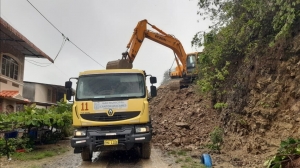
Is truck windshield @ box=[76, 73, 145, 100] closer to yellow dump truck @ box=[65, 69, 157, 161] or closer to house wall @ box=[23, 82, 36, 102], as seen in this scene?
yellow dump truck @ box=[65, 69, 157, 161]

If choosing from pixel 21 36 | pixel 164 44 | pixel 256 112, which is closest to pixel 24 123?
pixel 21 36

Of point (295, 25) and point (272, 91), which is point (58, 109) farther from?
point (295, 25)

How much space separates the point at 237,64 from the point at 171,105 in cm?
671

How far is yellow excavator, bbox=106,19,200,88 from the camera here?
14.6 m

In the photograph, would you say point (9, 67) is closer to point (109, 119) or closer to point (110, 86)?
point (110, 86)

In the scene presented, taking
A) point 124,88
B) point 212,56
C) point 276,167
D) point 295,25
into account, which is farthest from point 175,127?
point 276,167

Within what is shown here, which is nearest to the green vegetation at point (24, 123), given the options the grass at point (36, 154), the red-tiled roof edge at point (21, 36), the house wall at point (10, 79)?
the grass at point (36, 154)

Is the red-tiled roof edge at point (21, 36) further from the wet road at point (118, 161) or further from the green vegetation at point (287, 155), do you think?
the green vegetation at point (287, 155)

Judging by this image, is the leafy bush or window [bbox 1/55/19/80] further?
window [bbox 1/55/19/80]

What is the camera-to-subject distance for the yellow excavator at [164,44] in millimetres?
14578

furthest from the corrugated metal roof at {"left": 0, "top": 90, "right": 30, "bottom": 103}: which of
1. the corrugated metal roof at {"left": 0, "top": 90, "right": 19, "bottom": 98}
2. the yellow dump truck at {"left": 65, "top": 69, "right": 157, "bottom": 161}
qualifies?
the yellow dump truck at {"left": 65, "top": 69, "right": 157, "bottom": 161}

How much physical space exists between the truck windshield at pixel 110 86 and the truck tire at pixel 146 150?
4.97 ft

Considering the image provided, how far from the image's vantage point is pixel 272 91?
7.96 m

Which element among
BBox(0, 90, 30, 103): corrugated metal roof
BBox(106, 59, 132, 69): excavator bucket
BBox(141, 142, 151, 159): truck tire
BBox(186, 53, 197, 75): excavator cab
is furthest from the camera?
BBox(186, 53, 197, 75): excavator cab
